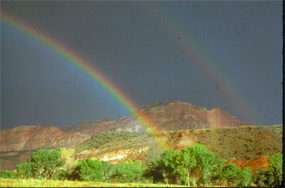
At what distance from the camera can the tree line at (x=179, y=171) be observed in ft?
188

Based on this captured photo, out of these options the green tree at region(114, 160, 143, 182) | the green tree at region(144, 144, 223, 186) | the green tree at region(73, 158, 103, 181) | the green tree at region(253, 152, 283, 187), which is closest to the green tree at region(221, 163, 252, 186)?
the green tree at region(144, 144, 223, 186)

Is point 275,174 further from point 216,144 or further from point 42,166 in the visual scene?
point 216,144

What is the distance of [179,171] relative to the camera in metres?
57.2

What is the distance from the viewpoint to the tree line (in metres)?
57.4

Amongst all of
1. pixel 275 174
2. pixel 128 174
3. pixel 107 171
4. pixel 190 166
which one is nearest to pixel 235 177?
pixel 275 174

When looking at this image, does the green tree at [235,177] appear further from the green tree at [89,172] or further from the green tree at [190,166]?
the green tree at [89,172]

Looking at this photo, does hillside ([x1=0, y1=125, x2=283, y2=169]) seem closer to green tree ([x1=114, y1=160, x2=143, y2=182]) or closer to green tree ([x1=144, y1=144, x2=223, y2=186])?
green tree ([x1=114, y1=160, x2=143, y2=182])

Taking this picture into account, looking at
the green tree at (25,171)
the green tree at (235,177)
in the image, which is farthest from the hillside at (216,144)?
the green tree at (25,171)

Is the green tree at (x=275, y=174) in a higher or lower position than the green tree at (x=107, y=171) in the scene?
higher

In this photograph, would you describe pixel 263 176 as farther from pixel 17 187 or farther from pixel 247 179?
pixel 17 187

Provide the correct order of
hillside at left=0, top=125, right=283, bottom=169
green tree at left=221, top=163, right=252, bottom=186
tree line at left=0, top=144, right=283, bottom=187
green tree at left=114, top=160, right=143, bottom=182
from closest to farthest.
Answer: tree line at left=0, top=144, right=283, bottom=187, green tree at left=221, top=163, right=252, bottom=186, green tree at left=114, top=160, right=143, bottom=182, hillside at left=0, top=125, right=283, bottom=169

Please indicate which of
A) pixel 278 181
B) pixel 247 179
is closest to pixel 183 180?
pixel 247 179

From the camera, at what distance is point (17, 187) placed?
26.0 metres

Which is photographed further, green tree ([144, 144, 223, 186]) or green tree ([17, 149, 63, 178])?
green tree ([17, 149, 63, 178])
